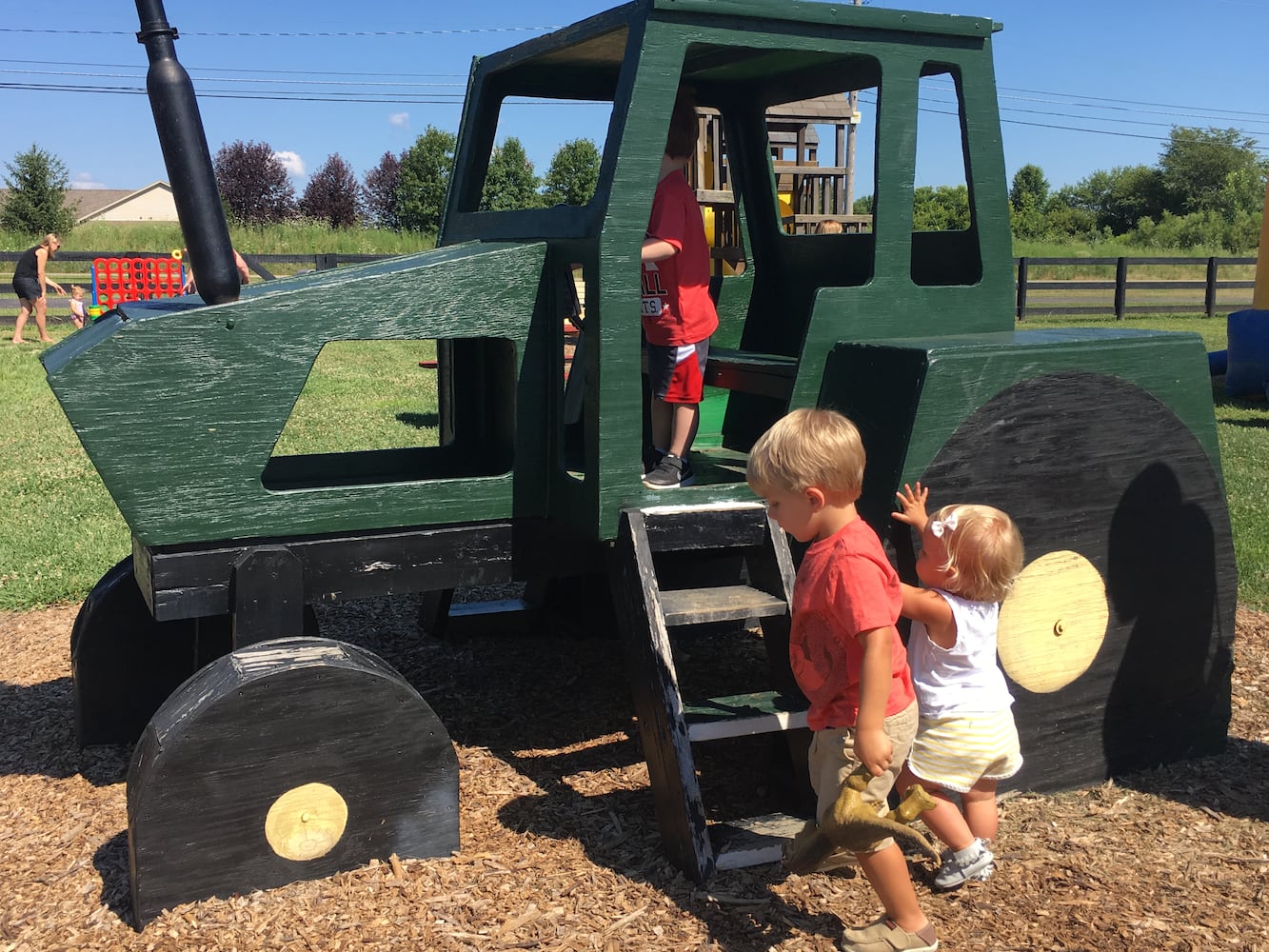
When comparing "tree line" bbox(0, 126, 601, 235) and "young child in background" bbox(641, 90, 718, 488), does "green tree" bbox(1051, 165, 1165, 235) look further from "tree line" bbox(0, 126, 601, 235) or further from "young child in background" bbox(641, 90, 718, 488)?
"young child in background" bbox(641, 90, 718, 488)

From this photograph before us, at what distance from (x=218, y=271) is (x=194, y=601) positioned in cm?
85

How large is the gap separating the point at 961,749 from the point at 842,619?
2.23 ft

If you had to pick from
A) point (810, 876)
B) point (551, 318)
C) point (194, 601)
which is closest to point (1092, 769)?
point (810, 876)

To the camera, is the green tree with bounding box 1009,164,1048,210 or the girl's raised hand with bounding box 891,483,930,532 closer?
the girl's raised hand with bounding box 891,483,930,532

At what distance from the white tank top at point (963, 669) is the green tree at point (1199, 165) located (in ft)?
221

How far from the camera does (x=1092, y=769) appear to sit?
351cm

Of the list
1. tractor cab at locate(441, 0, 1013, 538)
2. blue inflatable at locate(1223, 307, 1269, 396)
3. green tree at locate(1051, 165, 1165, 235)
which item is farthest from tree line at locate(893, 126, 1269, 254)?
tractor cab at locate(441, 0, 1013, 538)

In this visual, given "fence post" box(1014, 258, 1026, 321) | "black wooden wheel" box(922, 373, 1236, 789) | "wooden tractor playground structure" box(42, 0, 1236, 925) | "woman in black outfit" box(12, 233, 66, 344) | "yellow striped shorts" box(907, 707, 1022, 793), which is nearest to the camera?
"wooden tractor playground structure" box(42, 0, 1236, 925)

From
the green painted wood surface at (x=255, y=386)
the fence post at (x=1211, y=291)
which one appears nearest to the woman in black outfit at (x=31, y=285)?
the green painted wood surface at (x=255, y=386)


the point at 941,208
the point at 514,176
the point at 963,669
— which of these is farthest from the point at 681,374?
the point at 514,176

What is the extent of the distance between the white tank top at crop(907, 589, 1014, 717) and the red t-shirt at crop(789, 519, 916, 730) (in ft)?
0.63

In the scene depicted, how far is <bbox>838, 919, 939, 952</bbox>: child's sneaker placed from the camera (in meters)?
2.60

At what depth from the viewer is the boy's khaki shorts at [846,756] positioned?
2.66 meters

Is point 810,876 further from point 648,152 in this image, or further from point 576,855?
point 648,152
